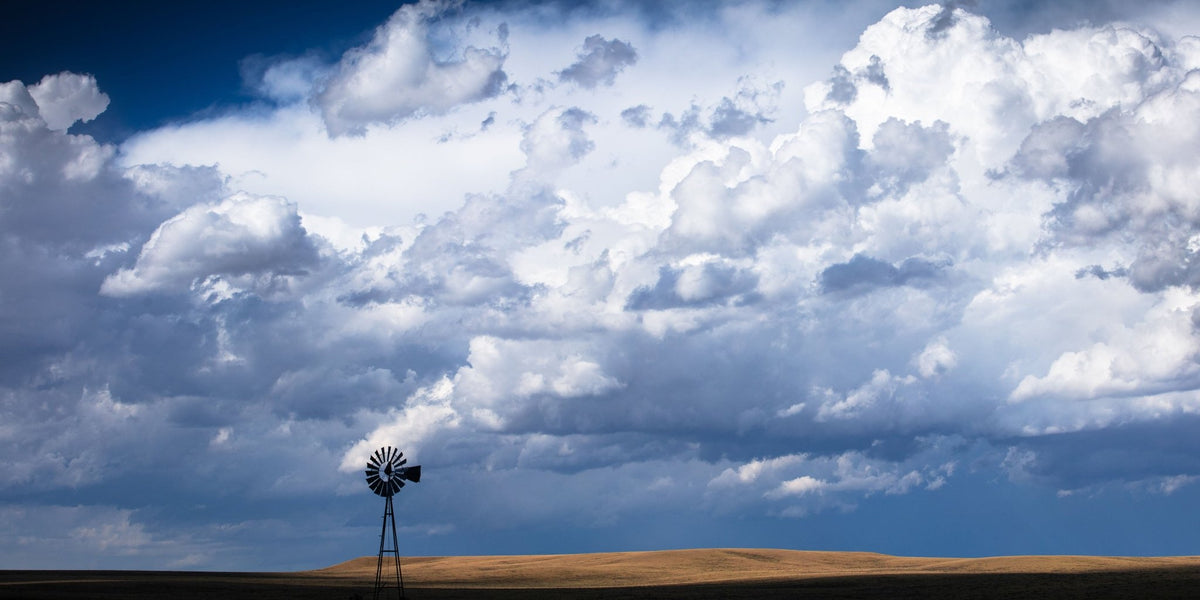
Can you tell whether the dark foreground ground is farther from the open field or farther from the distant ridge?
the distant ridge

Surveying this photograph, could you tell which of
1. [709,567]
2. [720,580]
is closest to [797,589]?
[720,580]

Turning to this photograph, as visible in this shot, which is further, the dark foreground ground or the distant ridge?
the distant ridge

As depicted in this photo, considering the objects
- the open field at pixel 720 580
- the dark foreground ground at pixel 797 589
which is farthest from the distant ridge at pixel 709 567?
the dark foreground ground at pixel 797 589

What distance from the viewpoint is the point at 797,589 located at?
66625 millimetres

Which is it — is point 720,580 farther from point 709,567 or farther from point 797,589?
point 709,567

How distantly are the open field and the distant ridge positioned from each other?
108mm

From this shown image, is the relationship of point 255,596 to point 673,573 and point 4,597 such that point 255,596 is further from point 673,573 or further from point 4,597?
point 673,573

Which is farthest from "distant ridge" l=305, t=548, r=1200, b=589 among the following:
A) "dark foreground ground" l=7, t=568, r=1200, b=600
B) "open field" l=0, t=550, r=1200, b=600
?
"dark foreground ground" l=7, t=568, r=1200, b=600

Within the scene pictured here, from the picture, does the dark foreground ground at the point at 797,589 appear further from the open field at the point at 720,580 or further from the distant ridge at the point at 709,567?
the distant ridge at the point at 709,567

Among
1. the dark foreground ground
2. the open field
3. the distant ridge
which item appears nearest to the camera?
the dark foreground ground

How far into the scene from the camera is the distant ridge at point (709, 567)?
79.2 metres

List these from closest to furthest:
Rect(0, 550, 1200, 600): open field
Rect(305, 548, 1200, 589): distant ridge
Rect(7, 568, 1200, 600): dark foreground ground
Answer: Rect(7, 568, 1200, 600): dark foreground ground < Rect(0, 550, 1200, 600): open field < Rect(305, 548, 1200, 589): distant ridge

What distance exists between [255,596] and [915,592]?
34963 mm

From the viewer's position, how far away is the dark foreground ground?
59.9m
